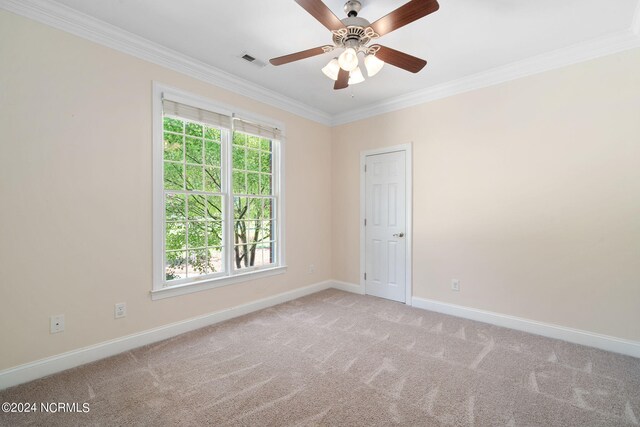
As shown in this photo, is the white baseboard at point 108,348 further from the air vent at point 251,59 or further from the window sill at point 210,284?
the air vent at point 251,59

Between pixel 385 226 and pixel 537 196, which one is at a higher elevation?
pixel 537 196

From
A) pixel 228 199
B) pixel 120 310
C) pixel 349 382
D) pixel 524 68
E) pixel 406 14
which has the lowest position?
pixel 349 382

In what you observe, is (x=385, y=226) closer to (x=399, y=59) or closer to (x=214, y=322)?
(x=399, y=59)

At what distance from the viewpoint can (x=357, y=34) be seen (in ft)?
6.64

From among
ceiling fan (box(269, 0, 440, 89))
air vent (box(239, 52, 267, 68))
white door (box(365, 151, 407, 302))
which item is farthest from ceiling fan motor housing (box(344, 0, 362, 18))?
white door (box(365, 151, 407, 302))

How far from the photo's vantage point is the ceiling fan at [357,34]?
5.50 feet

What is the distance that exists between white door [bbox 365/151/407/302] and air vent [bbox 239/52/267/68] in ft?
6.54

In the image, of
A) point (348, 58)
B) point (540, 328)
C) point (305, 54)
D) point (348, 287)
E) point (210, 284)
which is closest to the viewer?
point (348, 58)

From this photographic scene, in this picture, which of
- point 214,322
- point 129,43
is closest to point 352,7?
point 129,43

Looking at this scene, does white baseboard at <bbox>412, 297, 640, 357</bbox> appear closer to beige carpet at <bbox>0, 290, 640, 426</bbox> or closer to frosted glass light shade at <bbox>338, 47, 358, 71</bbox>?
beige carpet at <bbox>0, 290, 640, 426</bbox>

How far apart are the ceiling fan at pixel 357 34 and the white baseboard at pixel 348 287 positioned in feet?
9.93

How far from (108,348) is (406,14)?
3386mm

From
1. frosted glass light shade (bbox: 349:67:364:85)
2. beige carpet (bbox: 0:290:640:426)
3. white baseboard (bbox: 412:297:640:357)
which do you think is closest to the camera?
beige carpet (bbox: 0:290:640:426)

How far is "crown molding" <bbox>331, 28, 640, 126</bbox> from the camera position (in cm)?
252
